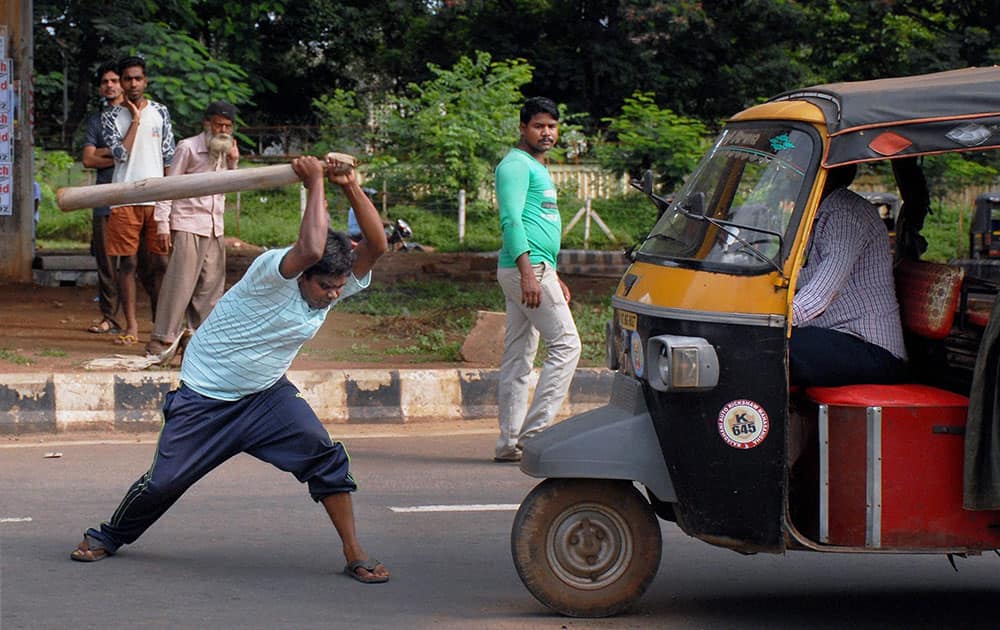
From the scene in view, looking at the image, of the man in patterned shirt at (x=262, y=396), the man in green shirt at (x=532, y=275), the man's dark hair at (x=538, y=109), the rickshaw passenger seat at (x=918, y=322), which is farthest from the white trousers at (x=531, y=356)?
the rickshaw passenger seat at (x=918, y=322)

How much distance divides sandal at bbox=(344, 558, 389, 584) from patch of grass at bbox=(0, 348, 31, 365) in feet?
15.7

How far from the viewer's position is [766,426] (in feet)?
15.3

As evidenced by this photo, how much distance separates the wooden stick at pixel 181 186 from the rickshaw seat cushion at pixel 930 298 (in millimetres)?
2188

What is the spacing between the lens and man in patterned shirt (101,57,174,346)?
996 cm

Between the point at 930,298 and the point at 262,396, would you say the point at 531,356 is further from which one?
the point at 930,298

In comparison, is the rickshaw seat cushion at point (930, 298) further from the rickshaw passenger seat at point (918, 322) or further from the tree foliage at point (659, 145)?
the tree foliage at point (659, 145)

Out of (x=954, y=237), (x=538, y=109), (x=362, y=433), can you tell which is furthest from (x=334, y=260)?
(x=954, y=237)

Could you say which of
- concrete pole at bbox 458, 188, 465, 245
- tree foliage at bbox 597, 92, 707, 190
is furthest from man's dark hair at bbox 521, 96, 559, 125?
concrete pole at bbox 458, 188, 465, 245

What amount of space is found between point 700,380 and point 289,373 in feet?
16.1

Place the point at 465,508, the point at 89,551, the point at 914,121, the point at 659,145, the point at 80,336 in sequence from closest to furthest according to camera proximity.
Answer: the point at 914,121, the point at 89,551, the point at 465,508, the point at 80,336, the point at 659,145

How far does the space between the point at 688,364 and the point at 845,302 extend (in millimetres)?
750

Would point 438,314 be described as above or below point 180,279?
below

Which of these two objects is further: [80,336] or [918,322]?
[80,336]

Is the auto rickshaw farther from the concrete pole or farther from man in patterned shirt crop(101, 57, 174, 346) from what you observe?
the concrete pole
